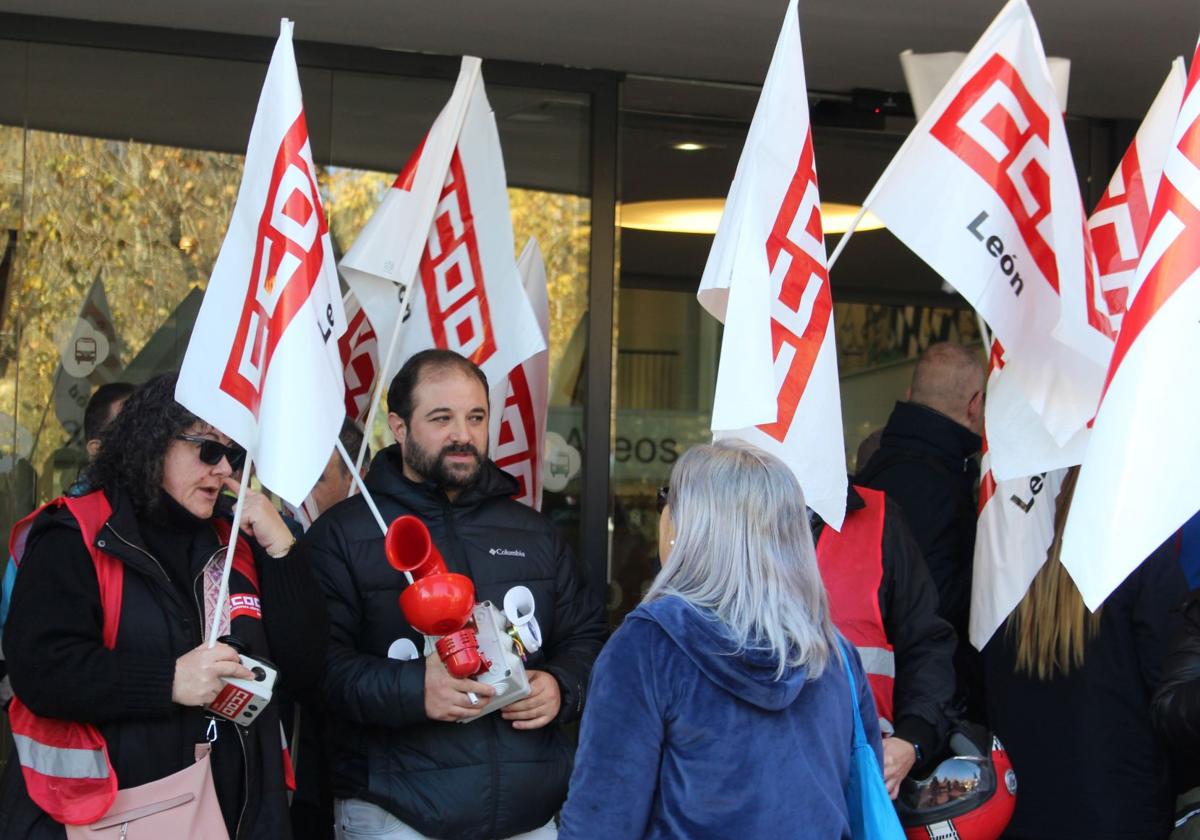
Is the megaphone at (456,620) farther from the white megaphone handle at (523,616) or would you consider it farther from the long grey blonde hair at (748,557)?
the long grey blonde hair at (748,557)

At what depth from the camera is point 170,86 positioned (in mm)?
6152

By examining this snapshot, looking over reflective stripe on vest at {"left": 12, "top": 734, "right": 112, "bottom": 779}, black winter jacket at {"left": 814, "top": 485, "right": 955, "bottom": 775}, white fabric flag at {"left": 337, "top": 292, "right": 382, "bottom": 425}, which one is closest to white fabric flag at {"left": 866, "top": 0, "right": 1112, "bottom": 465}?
black winter jacket at {"left": 814, "top": 485, "right": 955, "bottom": 775}

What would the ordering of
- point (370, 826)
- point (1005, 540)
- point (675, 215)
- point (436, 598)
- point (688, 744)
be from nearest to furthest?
point (688, 744)
point (436, 598)
point (370, 826)
point (1005, 540)
point (675, 215)

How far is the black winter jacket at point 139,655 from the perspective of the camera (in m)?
3.43

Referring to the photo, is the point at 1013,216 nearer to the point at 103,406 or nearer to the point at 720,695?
the point at 720,695

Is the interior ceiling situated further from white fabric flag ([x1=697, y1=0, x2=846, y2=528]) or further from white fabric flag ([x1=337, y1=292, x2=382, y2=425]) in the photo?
white fabric flag ([x1=697, y1=0, x2=846, y2=528])

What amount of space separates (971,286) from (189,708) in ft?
7.39

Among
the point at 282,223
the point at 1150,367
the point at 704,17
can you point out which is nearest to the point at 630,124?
the point at 704,17

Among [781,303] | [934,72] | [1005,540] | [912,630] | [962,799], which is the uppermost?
[934,72]

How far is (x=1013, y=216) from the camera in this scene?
4.27 meters

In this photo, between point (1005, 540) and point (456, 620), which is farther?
point (1005, 540)

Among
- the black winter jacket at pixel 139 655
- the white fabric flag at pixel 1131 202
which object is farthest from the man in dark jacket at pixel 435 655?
the white fabric flag at pixel 1131 202

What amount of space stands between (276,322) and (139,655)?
87 centimetres

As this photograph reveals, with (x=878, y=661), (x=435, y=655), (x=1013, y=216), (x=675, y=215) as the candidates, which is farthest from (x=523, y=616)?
(x=675, y=215)
